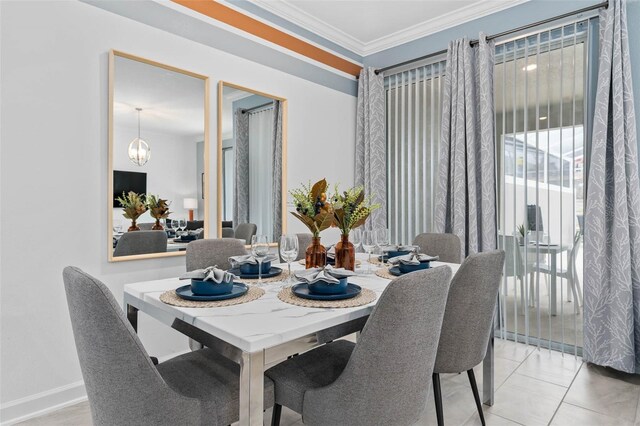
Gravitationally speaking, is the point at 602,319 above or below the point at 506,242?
below

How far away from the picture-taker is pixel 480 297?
1661 millimetres

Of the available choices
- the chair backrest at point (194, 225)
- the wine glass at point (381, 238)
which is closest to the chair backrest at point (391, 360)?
the wine glass at point (381, 238)

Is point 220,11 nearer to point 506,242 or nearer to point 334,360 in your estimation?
point 334,360

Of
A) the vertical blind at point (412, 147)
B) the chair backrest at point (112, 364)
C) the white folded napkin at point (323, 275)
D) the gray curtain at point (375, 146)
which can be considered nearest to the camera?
the chair backrest at point (112, 364)

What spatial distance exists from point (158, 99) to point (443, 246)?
2.13 m

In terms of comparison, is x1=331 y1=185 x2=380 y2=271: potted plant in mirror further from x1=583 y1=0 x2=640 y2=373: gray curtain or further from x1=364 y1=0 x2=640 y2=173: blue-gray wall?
x1=364 y1=0 x2=640 y2=173: blue-gray wall

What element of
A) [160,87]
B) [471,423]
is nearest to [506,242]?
[471,423]

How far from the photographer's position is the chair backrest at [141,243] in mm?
2346

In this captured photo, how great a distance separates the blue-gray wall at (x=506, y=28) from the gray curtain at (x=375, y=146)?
0.24 meters

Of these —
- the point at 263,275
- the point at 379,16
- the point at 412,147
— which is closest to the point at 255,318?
the point at 263,275

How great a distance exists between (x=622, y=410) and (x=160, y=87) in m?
3.30

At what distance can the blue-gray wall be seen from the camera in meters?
2.47

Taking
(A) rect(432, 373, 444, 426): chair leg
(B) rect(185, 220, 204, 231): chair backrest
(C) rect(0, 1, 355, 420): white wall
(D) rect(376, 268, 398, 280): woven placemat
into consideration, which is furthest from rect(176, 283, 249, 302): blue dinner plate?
(B) rect(185, 220, 204, 231): chair backrest

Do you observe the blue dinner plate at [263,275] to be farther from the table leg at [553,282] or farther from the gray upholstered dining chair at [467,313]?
the table leg at [553,282]
